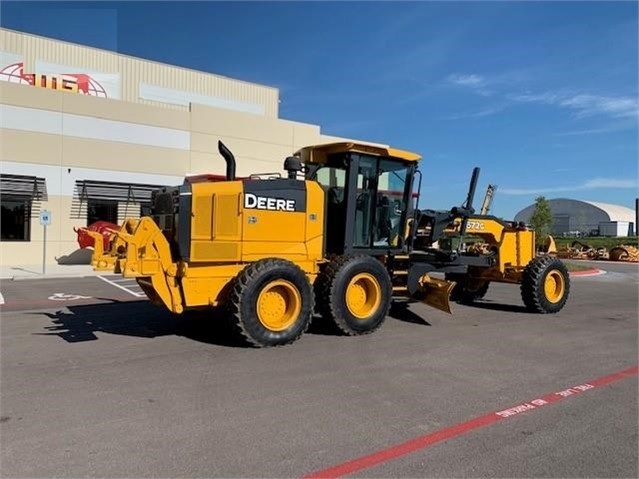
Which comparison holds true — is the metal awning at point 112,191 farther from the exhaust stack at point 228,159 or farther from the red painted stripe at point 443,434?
the red painted stripe at point 443,434

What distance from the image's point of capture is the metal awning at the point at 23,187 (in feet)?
70.4

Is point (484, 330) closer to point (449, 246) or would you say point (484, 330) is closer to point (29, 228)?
point (449, 246)

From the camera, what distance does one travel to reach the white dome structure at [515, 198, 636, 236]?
108 metres

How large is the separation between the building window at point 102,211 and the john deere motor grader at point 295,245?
16792 mm

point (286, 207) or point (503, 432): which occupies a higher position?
point (286, 207)

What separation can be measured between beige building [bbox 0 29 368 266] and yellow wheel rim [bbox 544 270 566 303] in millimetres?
16296

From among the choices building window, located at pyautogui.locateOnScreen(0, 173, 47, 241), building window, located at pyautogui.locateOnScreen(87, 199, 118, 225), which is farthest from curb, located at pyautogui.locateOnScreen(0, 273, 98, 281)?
building window, located at pyautogui.locateOnScreen(87, 199, 118, 225)

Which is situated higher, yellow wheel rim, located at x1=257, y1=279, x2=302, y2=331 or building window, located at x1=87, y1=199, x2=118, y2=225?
building window, located at x1=87, y1=199, x2=118, y2=225

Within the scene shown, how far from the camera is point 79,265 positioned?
75.7ft

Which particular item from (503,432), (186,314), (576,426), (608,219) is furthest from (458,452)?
(608,219)

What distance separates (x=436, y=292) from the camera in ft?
32.6

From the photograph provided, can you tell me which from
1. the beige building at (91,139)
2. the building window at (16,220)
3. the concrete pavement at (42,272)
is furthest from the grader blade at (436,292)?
the building window at (16,220)

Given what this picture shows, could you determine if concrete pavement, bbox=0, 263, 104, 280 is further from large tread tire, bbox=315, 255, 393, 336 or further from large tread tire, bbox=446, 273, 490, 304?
large tread tire, bbox=315, 255, 393, 336

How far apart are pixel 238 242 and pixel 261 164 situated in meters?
20.1
